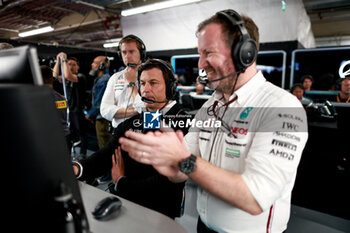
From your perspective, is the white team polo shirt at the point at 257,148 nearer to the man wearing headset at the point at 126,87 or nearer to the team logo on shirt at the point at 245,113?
the team logo on shirt at the point at 245,113

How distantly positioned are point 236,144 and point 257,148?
→ 123 millimetres

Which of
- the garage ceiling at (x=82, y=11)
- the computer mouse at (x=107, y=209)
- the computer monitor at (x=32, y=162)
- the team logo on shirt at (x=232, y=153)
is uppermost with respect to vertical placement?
the garage ceiling at (x=82, y=11)

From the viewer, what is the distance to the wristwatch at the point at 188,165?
0.62 meters

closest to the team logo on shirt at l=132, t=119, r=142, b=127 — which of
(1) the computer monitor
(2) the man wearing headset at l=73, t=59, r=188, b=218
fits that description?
(2) the man wearing headset at l=73, t=59, r=188, b=218

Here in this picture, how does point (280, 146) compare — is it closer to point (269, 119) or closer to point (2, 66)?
point (269, 119)

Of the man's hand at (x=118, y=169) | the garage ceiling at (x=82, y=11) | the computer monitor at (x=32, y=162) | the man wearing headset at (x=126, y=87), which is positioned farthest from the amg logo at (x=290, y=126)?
the garage ceiling at (x=82, y=11)

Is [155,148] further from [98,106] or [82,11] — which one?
[82,11]

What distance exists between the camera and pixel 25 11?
5.73 m

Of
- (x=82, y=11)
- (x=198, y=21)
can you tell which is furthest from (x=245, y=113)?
(x=82, y=11)

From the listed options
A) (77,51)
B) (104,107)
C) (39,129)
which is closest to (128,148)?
(39,129)

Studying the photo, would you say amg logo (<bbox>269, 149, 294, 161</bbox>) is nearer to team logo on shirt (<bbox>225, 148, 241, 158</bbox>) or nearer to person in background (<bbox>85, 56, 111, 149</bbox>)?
team logo on shirt (<bbox>225, 148, 241, 158</bbox>)

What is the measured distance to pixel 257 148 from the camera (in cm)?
74

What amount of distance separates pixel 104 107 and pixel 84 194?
4.14 ft

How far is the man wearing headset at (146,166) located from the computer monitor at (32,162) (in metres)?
0.73
